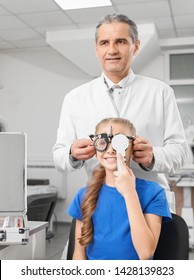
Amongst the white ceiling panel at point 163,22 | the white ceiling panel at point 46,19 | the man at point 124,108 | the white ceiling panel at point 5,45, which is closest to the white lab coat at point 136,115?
the man at point 124,108

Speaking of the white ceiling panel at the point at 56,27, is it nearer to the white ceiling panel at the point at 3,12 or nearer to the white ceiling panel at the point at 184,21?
the white ceiling panel at the point at 3,12

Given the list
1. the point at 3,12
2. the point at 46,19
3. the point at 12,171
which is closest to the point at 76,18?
the point at 46,19

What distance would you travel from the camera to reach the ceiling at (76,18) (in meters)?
3.23

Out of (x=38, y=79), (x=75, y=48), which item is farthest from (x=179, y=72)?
(x=38, y=79)

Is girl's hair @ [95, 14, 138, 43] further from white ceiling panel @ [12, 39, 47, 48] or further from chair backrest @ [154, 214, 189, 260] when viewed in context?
white ceiling panel @ [12, 39, 47, 48]

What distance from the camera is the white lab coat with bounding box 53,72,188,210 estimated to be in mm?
1004

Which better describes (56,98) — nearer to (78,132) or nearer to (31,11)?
(31,11)

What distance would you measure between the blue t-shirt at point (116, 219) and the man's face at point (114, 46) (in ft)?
0.96

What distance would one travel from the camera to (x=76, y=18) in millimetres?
3545

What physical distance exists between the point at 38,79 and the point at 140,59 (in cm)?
129

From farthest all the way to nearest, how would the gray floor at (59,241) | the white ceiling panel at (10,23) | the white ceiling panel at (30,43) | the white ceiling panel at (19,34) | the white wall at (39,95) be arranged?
the white wall at (39,95) → the white ceiling panel at (30,43) → the white ceiling panel at (19,34) → the white ceiling panel at (10,23) → the gray floor at (59,241)

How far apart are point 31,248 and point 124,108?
0.48 meters

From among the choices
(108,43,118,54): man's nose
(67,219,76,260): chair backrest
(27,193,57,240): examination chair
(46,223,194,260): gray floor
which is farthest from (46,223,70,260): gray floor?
(108,43,118,54): man's nose

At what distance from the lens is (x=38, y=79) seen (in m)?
4.58
